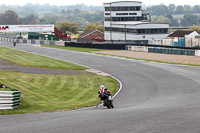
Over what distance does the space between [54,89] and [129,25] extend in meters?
82.5

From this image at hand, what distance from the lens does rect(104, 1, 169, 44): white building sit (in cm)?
10912

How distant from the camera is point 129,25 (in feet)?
368

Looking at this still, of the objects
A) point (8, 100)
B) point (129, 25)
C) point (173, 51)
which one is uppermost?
point (129, 25)

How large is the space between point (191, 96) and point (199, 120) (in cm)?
1257

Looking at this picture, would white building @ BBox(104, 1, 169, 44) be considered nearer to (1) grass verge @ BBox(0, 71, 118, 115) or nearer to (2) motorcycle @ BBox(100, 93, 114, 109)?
(1) grass verge @ BBox(0, 71, 118, 115)

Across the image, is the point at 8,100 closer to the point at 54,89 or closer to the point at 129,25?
the point at 54,89

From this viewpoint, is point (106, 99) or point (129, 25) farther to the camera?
point (129, 25)

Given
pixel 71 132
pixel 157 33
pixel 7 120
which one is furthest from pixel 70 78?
pixel 157 33

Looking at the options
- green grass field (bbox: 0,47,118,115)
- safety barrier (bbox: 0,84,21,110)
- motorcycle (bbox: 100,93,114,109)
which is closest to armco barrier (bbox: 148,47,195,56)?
green grass field (bbox: 0,47,118,115)

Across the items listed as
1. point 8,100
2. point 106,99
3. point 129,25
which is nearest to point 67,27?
point 129,25

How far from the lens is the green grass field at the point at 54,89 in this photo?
23.2 metres

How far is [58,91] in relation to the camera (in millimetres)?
30766

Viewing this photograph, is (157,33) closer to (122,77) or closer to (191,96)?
(122,77)

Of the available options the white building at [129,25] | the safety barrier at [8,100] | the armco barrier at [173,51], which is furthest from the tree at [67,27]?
the safety barrier at [8,100]
